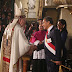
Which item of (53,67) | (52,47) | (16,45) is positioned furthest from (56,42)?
(16,45)

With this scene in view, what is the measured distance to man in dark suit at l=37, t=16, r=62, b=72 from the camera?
370 cm

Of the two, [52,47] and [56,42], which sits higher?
[56,42]

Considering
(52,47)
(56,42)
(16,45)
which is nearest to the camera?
(56,42)

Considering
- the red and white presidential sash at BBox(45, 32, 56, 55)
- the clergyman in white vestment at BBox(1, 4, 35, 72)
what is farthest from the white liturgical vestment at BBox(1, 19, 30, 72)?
the red and white presidential sash at BBox(45, 32, 56, 55)

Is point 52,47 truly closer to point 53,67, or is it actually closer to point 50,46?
point 50,46

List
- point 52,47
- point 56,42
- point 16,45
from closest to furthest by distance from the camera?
point 56,42 < point 52,47 < point 16,45

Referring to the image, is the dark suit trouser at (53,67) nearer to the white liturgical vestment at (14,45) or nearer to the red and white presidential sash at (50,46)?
the red and white presidential sash at (50,46)

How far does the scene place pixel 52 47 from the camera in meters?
3.80

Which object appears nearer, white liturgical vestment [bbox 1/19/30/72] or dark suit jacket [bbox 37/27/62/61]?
dark suit jacket [bbox 37/27/62/61]

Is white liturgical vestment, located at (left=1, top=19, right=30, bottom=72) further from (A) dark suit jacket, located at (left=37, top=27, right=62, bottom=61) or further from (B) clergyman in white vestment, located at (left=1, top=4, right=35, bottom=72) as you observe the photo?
(A) dark suit jacket, located at (left=37, top=27, right=62, bottom=61)

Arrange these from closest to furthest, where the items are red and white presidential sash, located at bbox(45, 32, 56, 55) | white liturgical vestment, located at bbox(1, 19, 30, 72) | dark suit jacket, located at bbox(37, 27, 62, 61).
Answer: dark suit jacket, located at bbox(37, 27, 62, 61), red and white presidential sash, located at bbox(45, 32, 56, 55), white liturgical vestment, located at bbox(1, 19, 30, 72)

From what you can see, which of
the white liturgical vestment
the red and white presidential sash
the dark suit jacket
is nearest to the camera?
the dark suit jacket

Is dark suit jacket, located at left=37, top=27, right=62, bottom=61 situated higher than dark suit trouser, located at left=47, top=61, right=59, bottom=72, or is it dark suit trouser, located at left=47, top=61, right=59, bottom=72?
dark suit jacket, located at left=37, top=27, right=62, bottom=61

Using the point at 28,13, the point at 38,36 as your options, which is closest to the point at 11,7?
the point at 28,13
